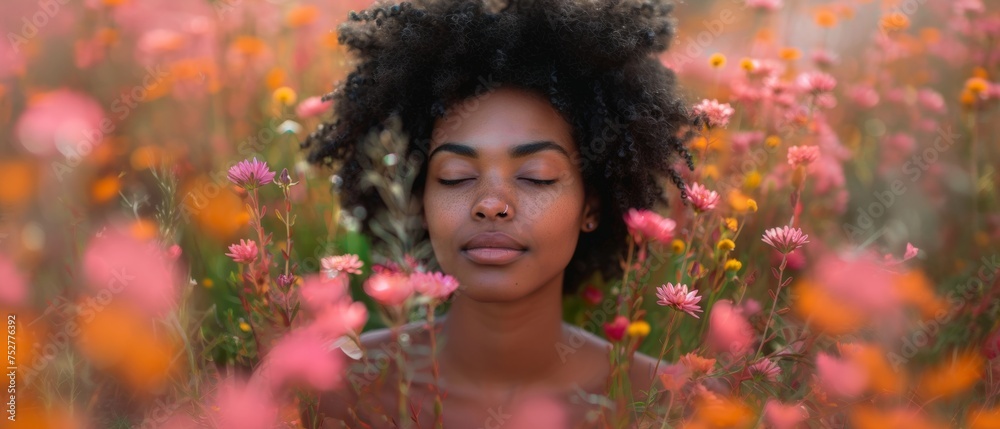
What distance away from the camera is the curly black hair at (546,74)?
188 cm

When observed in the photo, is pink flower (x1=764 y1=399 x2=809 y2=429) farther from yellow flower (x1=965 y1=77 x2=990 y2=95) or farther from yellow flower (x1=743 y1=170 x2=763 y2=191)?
yellow flower (x1=965 y1=77 x2=990 y2=95)

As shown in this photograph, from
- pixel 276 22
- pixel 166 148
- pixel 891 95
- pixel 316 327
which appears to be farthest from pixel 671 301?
pixel 276 22

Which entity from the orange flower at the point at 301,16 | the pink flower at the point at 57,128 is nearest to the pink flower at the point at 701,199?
the pink flower at the point at 57,128

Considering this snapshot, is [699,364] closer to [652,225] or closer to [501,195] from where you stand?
[652,225]

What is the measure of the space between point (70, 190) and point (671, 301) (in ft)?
4.49

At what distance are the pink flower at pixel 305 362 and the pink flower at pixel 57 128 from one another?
0.98 m

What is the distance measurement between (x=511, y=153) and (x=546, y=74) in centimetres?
21

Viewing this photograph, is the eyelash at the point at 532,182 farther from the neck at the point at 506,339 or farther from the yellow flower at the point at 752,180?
the yellow flower at the point at 752,180

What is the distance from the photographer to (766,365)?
1.45 meters

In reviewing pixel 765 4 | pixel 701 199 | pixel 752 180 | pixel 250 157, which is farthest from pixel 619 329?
pixel 765 4

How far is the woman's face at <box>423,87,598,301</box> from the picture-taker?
1.78 metres

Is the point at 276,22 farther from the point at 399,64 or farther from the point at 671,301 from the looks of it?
the point at 671,301

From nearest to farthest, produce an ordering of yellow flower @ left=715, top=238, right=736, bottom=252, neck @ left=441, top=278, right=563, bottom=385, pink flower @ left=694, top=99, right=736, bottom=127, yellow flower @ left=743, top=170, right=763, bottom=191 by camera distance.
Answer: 1. yellow flower @ left=715, top=238, right=736, bottom=252
2. pink flower @ left=694, top=99, right=736, bottom=127
3. neck @ left=441, top=278, right=563, bottom=385
4. yellow flower @ left=743, top=170, right=763, bottom=191

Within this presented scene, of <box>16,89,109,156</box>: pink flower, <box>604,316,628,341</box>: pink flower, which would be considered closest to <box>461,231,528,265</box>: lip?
<box>604,316,628,341</box>: pink flower
